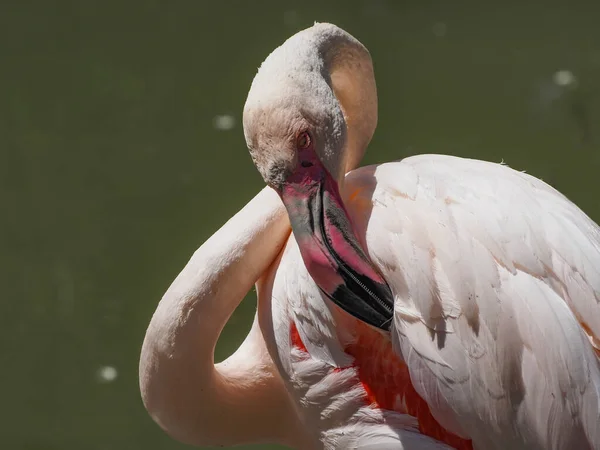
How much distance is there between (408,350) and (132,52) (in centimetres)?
268

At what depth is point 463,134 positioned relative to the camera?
3916 mm

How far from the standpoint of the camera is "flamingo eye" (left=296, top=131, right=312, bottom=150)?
6.32 feet

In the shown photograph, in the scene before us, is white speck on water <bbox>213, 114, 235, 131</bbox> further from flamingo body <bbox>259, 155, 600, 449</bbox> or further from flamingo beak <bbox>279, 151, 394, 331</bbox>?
flamingo beak <bbox>279, 151, 394, 331</bbox>

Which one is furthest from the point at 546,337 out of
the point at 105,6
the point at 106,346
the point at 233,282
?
the point at 105,6

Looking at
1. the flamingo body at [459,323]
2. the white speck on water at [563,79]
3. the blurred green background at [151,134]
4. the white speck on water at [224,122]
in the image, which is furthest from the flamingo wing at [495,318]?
the white speck on water at [563,79]

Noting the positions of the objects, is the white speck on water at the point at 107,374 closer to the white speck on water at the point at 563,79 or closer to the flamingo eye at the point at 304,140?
the flamingo eye at the point at 304,140

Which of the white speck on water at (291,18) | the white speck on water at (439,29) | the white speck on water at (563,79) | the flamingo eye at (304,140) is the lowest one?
the flamingo eye at (304,140)

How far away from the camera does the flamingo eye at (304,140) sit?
75.9 inches

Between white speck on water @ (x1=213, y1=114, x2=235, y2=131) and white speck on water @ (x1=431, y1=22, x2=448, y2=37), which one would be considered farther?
white speck on water @ (x1=431, y1=22, x2=448, y2=37)

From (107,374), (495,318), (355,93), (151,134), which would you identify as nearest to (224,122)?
(151,134)

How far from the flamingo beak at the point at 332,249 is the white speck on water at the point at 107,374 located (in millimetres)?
1707

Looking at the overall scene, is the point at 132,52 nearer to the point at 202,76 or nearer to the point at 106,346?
the point at 202,76

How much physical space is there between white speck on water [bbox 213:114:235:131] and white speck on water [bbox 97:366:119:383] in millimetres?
1132

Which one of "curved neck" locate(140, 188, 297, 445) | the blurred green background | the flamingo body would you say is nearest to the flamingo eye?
the flamingo body
